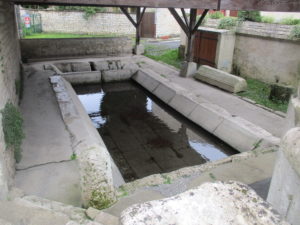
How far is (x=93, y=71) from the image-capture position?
13094mm

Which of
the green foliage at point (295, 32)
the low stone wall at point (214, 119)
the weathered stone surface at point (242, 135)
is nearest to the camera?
the weathered stone surface at point (242, 135)

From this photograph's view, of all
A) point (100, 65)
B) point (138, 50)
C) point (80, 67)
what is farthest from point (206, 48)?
point (80, 67)

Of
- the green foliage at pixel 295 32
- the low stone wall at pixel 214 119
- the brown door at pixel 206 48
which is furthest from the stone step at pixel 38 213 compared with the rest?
the brown door at pixel 206 48

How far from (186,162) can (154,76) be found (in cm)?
613

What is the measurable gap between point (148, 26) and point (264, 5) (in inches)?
870

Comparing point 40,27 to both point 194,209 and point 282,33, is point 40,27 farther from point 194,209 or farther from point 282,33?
point 194,209

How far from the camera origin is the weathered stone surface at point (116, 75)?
13.3 meters

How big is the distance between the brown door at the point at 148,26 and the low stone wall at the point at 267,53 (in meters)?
14.6

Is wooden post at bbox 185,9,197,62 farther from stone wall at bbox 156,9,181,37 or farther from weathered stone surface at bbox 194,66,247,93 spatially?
stone wall at bbox 156,9,181,37

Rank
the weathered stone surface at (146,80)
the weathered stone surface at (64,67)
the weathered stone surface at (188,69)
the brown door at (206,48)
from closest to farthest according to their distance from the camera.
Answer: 1. the weathered stone surface at (146,80)
2. the weathered stone surface at (188,69)
3. the brown door at (206,48)
4. the weathered stone surface at (64,67)

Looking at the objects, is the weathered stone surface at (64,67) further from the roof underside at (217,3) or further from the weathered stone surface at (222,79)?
the roof underside at (217,3)

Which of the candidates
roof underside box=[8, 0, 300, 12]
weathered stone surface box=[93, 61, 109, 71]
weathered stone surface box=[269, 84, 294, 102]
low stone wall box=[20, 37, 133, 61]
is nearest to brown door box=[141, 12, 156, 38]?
low stone wall box=[20, 37, 133, 61]

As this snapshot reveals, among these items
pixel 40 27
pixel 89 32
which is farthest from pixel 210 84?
pixel 40 27

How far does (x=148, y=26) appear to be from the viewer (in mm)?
25828
